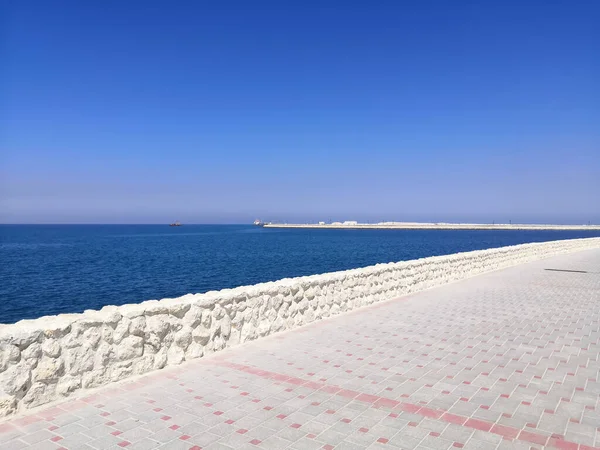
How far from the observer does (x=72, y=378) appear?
5602 mm

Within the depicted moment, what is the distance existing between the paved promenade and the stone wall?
24cm

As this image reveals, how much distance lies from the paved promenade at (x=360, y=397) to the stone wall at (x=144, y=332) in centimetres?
24

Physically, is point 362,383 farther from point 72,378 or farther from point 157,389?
point 72,378

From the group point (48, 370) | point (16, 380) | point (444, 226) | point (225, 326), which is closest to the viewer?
point (16, 380)

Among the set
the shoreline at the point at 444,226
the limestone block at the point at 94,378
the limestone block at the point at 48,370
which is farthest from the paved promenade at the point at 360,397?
the shoreline at the point at 444,226

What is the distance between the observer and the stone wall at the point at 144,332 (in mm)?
5188

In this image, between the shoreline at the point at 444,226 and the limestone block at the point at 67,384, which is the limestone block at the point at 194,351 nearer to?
the limestone block at the point at 67,384

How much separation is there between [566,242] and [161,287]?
2933 cm

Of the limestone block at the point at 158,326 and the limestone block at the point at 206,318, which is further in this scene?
the limestone block at the point at 206,318

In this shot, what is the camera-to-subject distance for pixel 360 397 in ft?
18.3

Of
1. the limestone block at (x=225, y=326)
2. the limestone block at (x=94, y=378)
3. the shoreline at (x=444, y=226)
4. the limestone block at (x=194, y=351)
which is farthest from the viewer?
the shoreline at (x=444, y=226)

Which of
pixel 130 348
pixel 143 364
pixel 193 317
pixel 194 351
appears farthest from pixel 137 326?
pixel 194 351

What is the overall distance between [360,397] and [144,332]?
325cm

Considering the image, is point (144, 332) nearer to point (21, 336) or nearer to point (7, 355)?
point (21, 336)
